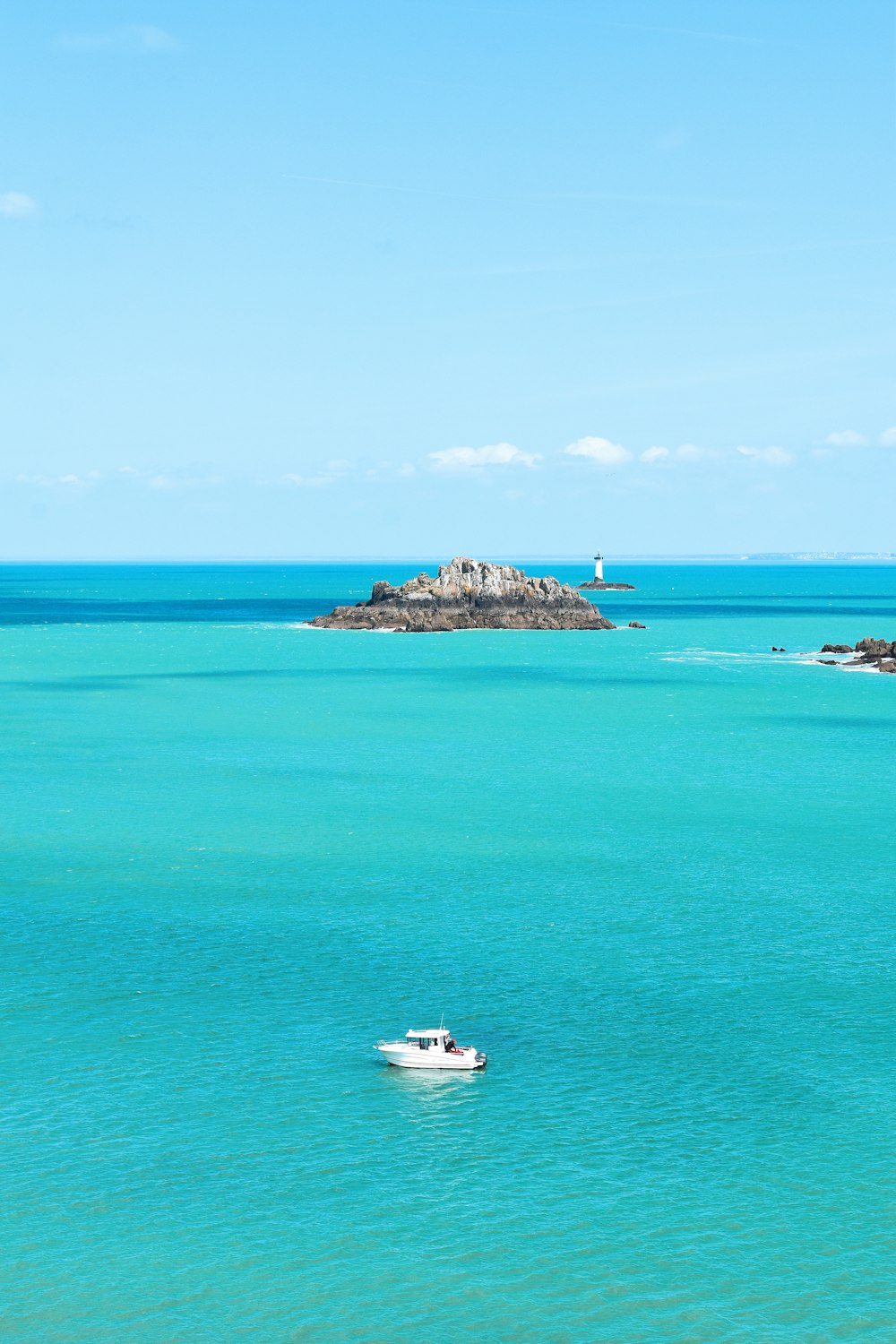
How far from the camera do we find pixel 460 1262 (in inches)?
1067

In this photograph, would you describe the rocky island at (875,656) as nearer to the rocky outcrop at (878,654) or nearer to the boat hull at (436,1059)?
the rocky outcrop at (878,654)

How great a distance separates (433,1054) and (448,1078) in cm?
70

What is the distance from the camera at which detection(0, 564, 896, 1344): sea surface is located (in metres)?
26.5

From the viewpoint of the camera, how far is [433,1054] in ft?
114

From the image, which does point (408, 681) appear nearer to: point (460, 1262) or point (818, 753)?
point (818, 753)

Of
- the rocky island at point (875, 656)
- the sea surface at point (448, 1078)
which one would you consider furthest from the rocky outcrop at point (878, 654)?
the sea surface at point (448, 1078)

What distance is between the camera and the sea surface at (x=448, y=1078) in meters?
26.5

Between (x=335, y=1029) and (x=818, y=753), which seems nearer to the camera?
(x=335, y=1029)

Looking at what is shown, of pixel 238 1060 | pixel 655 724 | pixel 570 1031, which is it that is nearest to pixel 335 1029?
pixel 238 1060

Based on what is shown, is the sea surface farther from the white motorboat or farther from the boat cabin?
the boat cabin

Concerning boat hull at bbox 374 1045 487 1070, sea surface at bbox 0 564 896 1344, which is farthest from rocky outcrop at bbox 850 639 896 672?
boat hull at bbox 374 1045 487 1070

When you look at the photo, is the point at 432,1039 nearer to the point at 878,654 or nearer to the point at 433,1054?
the point at 433,1054

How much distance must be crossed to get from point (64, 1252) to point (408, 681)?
107342 millimetres

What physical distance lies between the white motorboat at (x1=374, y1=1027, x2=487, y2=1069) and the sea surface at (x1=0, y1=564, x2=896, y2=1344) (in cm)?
41
